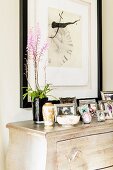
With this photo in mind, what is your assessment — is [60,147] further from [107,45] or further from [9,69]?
[107,45]

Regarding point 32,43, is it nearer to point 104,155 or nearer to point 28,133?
point 28,133

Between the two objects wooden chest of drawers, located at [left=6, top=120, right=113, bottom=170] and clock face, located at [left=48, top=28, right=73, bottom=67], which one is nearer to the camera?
wooden chest of drawers, located at [left=6, top=120, right=113, bottom=170]

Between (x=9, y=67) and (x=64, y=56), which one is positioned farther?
(x=64, y=56)

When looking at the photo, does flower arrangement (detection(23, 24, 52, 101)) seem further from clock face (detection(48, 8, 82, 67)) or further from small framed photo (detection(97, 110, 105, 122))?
small framed photo (detection(97, 110, 105, 122))

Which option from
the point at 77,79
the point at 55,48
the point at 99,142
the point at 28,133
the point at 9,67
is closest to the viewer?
the point at 28,133

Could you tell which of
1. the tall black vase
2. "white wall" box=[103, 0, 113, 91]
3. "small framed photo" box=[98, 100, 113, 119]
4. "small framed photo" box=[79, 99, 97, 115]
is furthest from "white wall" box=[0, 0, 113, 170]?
"white wall" box=[103, 0, 113, 91]

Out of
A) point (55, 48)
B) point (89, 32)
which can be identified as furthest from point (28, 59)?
point (89, 32)

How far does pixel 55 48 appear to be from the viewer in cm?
163

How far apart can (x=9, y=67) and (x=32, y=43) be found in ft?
0.67

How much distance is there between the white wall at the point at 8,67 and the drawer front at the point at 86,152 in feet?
1.36

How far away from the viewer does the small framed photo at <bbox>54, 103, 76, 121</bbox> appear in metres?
1.35

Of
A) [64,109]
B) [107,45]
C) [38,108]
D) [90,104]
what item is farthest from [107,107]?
[107,45]

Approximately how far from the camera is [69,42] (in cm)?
172

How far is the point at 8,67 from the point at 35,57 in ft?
0.57
